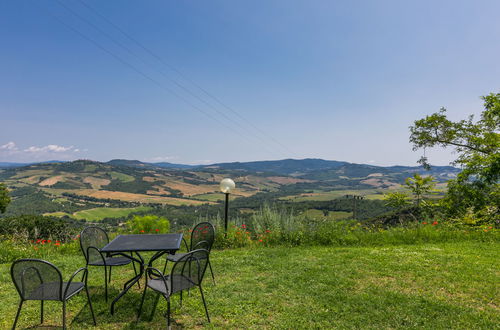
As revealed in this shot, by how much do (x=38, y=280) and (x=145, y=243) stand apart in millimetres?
1227

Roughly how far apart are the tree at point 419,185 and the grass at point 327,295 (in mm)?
5825

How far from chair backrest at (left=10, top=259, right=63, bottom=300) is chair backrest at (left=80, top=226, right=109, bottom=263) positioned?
104cm

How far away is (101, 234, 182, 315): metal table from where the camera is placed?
352cm

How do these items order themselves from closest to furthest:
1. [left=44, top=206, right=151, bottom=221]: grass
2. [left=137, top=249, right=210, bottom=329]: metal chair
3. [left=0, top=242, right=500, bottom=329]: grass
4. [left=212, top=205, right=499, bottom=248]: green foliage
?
[left=137, top=249, right=210, bottom=329]: metal chair → [left=0, top=242, right=500, bottom=329]: grass → [left=212, top=205, right=499, bottom=248]: green foliage → [left=44, top=206, right=151, bottom=221]: grass

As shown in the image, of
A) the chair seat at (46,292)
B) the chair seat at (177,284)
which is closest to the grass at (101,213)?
the chair seat at (46,292)

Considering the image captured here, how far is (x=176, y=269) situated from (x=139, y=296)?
1.30 meters

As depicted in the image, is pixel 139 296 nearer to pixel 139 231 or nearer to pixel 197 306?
pixel 197 306

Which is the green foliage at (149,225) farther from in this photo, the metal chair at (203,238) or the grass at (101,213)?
the grass at (101,213)

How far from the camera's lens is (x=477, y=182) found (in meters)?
9.58

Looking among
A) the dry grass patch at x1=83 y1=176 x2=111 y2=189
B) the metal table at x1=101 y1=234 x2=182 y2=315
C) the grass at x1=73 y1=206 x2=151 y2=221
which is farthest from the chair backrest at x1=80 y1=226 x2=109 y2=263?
the dry grass patch at x1=83 y1=176 x2=111 y2=189

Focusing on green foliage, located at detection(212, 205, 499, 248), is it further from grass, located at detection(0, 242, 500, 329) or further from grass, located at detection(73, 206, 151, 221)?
grass, located at detection(73, 206, 151, 221)

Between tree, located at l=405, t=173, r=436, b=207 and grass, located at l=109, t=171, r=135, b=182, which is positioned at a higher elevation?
tree, located at l=405, t=173, r=436, b=207

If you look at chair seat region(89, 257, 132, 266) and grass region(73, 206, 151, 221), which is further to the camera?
grass region(73, 206, 151, 221)

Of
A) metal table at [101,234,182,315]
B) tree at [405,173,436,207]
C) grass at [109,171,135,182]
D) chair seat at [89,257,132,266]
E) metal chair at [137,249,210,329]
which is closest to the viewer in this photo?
metal chair at [137,249,210,329]
